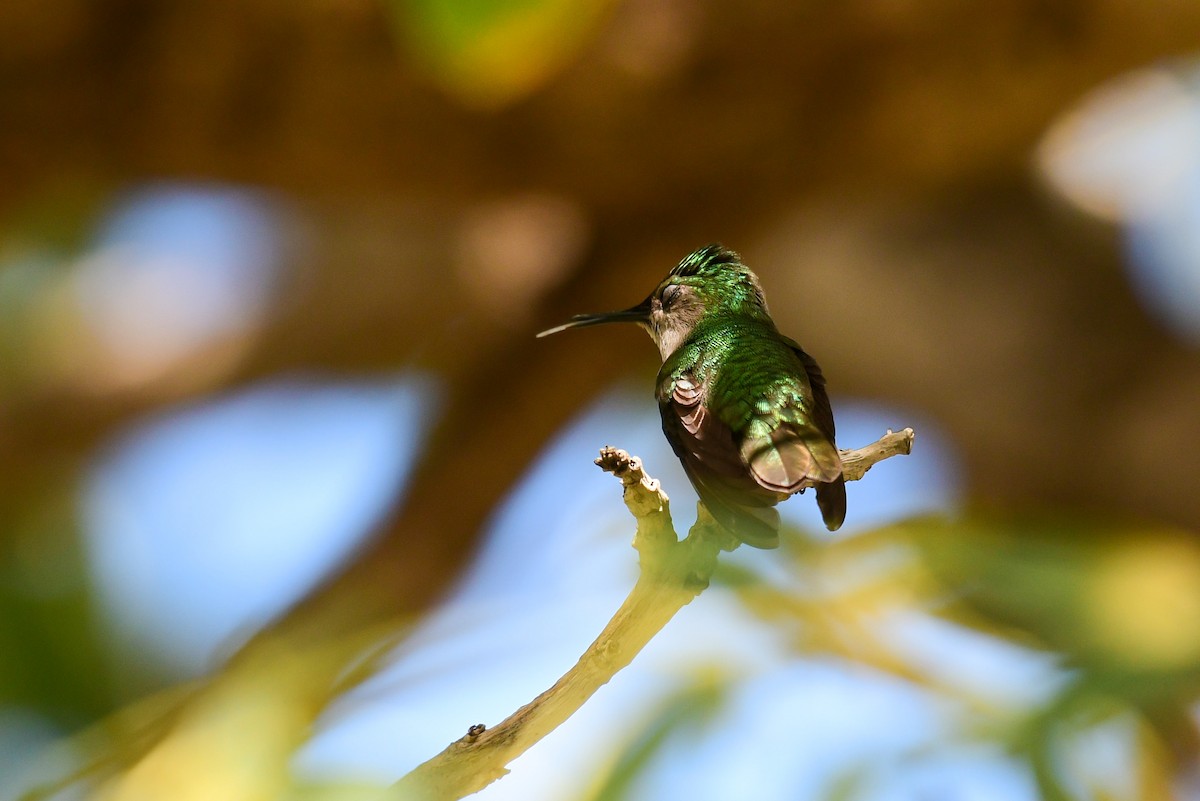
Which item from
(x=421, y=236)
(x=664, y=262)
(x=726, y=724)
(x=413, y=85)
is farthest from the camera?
(x=421, y=236)

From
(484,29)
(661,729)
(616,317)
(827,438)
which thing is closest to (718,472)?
(827,438)

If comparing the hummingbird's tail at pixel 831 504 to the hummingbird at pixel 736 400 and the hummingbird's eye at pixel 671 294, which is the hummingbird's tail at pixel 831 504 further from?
the hummingbird's eye at pixel 671 294

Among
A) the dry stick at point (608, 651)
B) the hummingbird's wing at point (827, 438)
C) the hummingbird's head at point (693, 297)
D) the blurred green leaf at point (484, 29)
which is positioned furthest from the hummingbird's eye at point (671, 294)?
the blurred green leaf at point (484, 29)

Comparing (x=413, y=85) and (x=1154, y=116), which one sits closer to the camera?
(x=413, y=85)

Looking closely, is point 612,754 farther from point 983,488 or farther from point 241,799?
point 983,488

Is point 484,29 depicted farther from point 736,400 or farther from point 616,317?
point 616,317

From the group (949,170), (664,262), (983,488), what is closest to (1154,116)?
(949,170)

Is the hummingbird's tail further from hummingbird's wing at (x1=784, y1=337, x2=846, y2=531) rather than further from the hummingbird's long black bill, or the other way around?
the hummingbird's long black bill

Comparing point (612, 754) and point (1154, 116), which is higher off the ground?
point (1154, 116)
